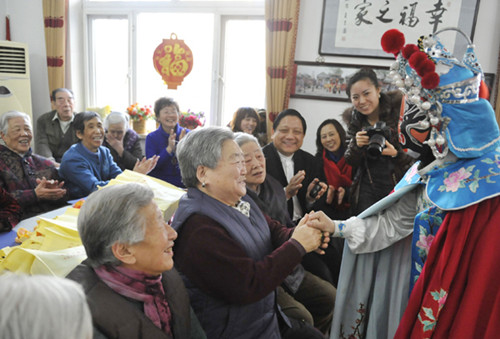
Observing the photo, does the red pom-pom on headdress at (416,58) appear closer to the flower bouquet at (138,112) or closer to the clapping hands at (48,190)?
the clapping hands at (48,190)

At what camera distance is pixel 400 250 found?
1.51 meters

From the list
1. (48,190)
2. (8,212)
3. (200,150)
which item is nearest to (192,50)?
(48,190)

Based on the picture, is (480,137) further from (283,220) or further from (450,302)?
(283,220)

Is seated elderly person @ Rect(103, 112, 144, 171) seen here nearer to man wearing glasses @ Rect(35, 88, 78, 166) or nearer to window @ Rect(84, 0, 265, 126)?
man wearing glasses @ Rect(35, 88, 78, 166)

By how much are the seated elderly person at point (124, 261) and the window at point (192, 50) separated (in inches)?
143

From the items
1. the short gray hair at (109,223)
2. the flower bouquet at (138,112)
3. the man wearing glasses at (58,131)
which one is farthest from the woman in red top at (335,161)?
the man wearing glasses at (58,131)

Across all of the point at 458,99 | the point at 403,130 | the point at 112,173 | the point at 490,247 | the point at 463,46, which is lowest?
the point at 112,173

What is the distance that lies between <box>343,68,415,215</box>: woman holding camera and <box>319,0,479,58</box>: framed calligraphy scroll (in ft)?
5.39

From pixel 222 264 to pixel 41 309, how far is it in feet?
2.09

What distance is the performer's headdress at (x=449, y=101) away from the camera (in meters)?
1.13

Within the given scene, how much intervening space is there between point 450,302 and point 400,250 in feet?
1.17

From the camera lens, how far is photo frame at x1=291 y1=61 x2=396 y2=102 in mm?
3840

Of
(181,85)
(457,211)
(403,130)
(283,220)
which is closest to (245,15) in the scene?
(181,85)

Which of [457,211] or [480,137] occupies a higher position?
[480,137]
